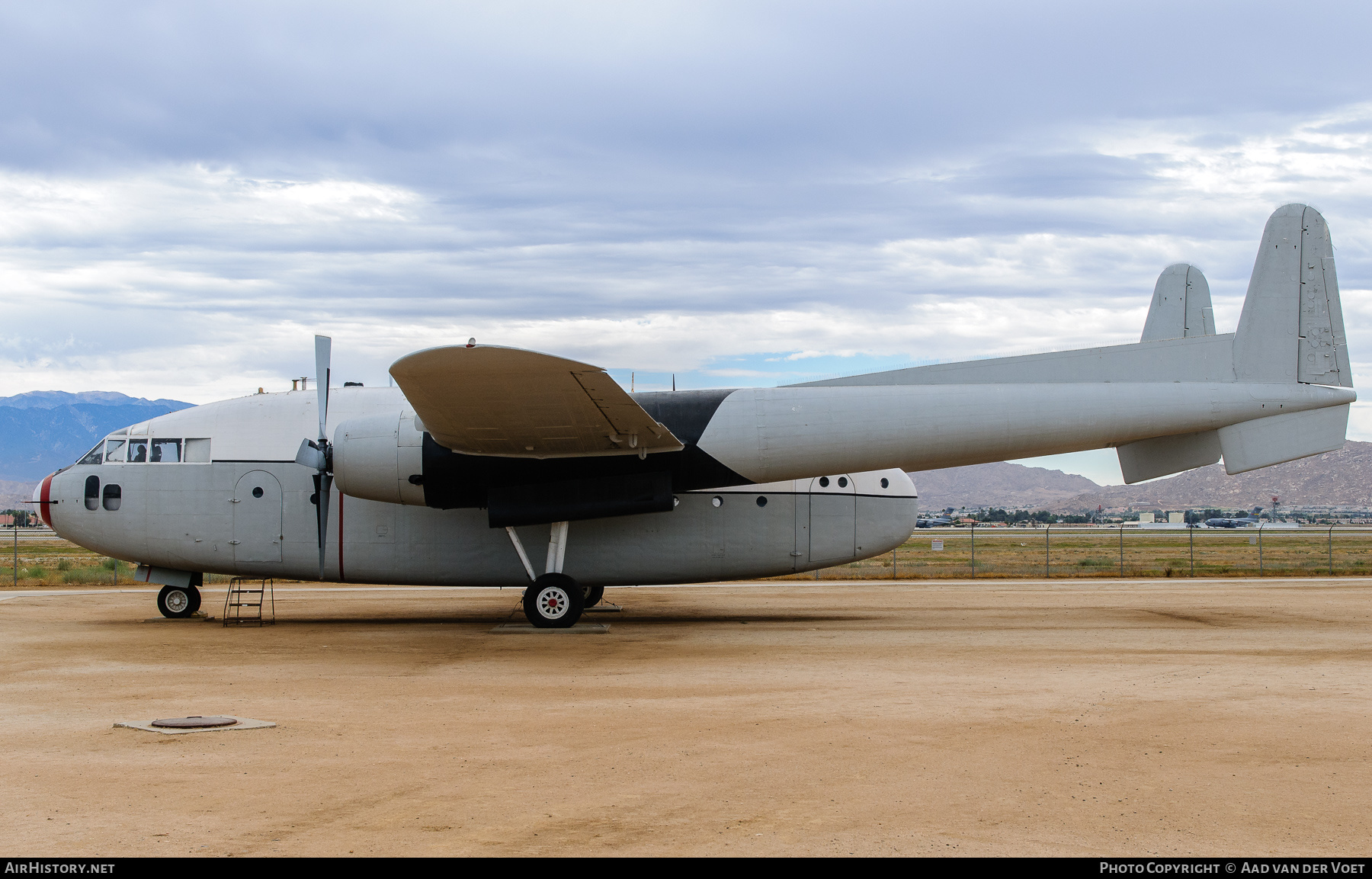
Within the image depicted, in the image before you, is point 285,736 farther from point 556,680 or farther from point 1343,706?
point 1343,706

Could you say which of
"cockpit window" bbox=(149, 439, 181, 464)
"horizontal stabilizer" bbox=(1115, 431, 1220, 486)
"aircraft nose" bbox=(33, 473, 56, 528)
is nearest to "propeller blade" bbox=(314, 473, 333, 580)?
"cockpit window" bbox=(149, 439, 181, 464)

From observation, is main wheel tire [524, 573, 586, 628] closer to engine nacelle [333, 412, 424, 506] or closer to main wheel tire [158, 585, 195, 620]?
engine nacelle [333, 412, 424, 506]

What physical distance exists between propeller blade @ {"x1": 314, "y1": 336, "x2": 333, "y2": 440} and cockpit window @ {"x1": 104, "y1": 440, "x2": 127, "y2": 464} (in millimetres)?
3842

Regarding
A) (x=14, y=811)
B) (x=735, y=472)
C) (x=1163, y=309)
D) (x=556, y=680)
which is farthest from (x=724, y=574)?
(x=14, y=811)

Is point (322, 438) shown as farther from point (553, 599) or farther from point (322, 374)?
point (553, 599)

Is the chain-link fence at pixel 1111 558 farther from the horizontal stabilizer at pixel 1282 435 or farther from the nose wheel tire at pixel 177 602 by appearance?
the nose wheel tire at pixel 177 602

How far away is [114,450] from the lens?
18188mm

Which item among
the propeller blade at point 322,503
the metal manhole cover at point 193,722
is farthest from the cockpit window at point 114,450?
the metal manhole cover at point 193,722

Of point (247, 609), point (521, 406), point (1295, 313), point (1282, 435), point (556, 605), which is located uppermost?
point (1295, 313)

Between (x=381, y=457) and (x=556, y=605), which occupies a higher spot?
(x=381, y=457)

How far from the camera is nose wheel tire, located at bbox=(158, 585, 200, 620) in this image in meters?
18.6

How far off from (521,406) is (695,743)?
23.2ft

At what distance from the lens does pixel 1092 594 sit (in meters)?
24.9

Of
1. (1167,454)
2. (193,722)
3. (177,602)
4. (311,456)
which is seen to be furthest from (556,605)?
(1167,454)
